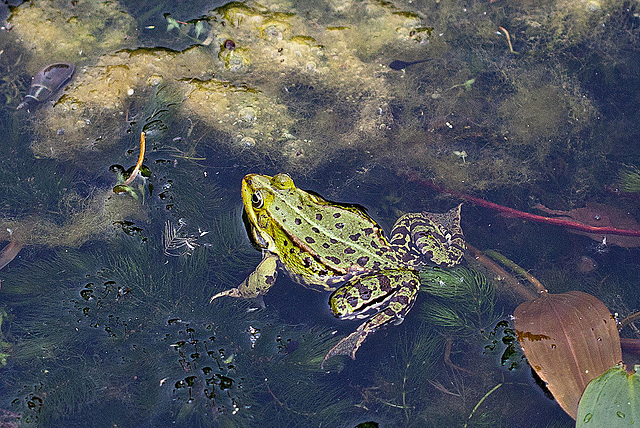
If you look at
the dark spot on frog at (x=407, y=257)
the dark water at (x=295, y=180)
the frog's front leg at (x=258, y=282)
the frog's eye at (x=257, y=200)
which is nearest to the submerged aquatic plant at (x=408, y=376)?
the dark water at (x=295, y=180)

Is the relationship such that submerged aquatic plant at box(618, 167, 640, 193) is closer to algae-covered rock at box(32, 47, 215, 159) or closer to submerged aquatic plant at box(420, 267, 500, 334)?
submerged aquatic plant at box(420, 267, 500, 334)

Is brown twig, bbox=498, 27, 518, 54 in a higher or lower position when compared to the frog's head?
higher

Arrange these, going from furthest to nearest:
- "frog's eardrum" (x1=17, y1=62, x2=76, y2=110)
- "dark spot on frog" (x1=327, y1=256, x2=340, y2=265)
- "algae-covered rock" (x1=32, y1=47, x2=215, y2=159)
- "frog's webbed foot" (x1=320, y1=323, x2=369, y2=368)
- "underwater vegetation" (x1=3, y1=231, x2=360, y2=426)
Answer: "frog's eardrum" (x1=17, y1=62, x2=76, y2=110) < "algae-covered rock" (x1=32, y1=47, x2=215, y2=159) < "dark spot on frog" (x1=327, y1=256, x2=340, y2=265) < "frog's webbed foot" (x1=320, y1=323, x2=369, y2=368) < "underwater vegetation" (x1=3, y1=231, x2=360, y2=426)

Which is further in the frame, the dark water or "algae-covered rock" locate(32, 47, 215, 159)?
"algae-covered rock" locate(32, 47, 215, 159)

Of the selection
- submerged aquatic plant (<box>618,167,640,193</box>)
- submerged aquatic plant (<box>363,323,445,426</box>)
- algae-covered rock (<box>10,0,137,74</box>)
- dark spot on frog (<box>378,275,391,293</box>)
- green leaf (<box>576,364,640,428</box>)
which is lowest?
submerged aquatic plant (<box>363,323,445,426</box>)

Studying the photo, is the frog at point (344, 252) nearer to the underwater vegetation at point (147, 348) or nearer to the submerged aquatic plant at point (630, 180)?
the underwater vegetation at point (147, 348)

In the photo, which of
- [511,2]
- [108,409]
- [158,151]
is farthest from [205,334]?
[511,2]

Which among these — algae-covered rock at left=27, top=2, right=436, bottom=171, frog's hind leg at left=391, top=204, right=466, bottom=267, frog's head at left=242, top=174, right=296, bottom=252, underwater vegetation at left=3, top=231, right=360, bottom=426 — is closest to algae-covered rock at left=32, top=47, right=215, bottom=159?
algae-covered rock at left=27, top=2, right=436, bottom=171
